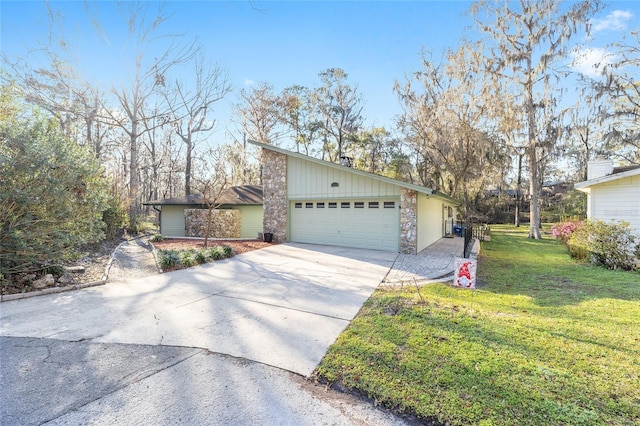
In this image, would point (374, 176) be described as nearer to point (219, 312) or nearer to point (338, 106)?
point (219, 312)

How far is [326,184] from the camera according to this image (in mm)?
11578

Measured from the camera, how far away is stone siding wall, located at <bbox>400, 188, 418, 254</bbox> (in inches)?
388

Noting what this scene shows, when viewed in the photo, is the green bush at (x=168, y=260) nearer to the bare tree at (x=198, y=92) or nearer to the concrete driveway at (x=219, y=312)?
the concrete driveway at (x=219, y=312)

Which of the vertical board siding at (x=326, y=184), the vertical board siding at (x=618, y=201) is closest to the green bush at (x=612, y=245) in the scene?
the vertical board siding at (x=618, y=201)

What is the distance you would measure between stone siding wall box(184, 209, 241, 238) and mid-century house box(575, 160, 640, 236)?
14025 millimetres

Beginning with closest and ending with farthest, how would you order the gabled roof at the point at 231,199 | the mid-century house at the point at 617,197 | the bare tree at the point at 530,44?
the mid-century house at the point at 617,197 → the bare tree at the point at 530,44 → the gabled roof at the point at 231,199

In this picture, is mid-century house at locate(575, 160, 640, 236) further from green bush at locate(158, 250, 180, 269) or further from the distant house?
the distant house

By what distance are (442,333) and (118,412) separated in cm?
330

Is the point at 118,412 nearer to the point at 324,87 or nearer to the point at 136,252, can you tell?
the point at 136,252

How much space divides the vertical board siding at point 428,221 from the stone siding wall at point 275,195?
5488 mm

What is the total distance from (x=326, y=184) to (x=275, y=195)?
2623 millimetres

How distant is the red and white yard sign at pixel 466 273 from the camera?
4898 mm

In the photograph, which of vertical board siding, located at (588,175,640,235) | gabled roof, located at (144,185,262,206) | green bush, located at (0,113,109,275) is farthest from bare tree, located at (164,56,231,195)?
vertical board siding, located at (588,175,640,235)

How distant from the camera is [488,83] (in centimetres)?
1600
